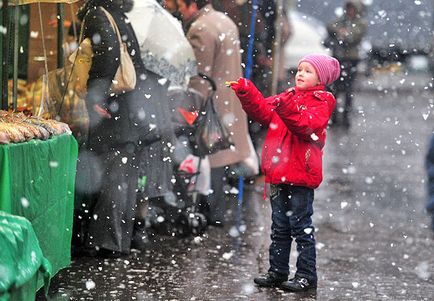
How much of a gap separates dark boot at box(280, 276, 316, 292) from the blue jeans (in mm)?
37

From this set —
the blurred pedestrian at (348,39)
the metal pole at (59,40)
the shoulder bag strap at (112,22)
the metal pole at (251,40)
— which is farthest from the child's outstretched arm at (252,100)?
the blurred pedestrian at (348,39)

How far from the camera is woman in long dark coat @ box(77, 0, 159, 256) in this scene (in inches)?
393

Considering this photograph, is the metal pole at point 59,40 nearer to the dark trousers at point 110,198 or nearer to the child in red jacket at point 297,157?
the dark trousers at point 110,198

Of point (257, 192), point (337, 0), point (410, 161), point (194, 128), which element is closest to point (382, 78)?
point (337, 0)

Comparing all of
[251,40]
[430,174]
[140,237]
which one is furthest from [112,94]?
[430,174]

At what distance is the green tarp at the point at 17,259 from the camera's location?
632cm

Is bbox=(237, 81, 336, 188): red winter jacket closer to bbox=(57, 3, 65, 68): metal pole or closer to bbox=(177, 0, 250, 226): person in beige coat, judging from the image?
bbox=(57, 3, 65, 68): metal pole

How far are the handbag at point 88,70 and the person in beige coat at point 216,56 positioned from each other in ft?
6.96

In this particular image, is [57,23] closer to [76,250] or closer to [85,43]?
[85,43]

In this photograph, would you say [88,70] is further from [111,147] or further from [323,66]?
[323,66]

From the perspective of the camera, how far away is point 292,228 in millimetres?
9086

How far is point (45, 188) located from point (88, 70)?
75.3 inches

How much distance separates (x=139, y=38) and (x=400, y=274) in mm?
2932

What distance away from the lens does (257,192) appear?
1516 centimetres
